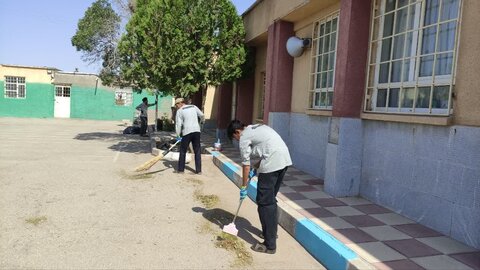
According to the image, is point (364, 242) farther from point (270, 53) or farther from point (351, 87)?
point (270, 53)

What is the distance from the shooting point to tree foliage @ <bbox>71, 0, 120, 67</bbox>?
2355cm

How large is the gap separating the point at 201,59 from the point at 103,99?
72.4ft

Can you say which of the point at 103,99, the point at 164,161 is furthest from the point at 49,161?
the point at 103,99

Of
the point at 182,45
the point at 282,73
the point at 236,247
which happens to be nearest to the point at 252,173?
the point at 236,247

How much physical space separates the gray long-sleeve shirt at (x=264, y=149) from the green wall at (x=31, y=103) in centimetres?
2852

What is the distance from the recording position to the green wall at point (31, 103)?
28.0 metres

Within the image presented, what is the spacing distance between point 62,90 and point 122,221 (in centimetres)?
2719

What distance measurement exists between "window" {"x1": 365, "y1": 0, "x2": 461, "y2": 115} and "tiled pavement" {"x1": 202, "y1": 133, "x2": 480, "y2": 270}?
143 centimetres

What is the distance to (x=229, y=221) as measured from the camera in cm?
510

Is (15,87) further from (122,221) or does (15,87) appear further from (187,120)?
(122,221)

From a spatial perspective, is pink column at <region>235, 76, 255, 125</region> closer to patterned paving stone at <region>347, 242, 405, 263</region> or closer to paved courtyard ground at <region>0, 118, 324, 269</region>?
paved courtyard ground at <region>0, 118, 324, 269</region>

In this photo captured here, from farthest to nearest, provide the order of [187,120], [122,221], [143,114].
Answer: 1. [143,114]
2. [187,120]
3. [122,221]

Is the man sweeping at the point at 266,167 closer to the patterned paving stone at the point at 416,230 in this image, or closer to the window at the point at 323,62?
the patterned paving stone at the point at 416,230

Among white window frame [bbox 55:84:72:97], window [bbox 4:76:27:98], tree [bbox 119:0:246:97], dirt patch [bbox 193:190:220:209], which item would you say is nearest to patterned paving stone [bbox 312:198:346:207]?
dirt patch [bbox 193:190:220:209]
